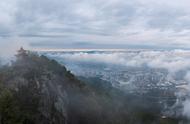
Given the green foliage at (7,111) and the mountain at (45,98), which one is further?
the mountain at (45,98)

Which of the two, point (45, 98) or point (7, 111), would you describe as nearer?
point (7, 111)

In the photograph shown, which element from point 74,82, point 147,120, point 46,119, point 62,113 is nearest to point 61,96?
point 62,113

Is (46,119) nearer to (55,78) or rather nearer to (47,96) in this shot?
(47,96)

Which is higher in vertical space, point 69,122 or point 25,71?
point 25,71

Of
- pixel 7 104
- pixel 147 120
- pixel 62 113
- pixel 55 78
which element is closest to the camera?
pixel 7 104

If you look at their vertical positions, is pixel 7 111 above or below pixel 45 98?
below

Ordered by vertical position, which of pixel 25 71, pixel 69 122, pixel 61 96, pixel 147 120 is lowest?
pixel 147 120

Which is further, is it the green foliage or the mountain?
the mountain

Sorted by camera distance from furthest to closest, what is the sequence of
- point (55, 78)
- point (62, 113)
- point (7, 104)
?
1. point (55, 78)
2. point (62, 113)
3. point (7, 104)
